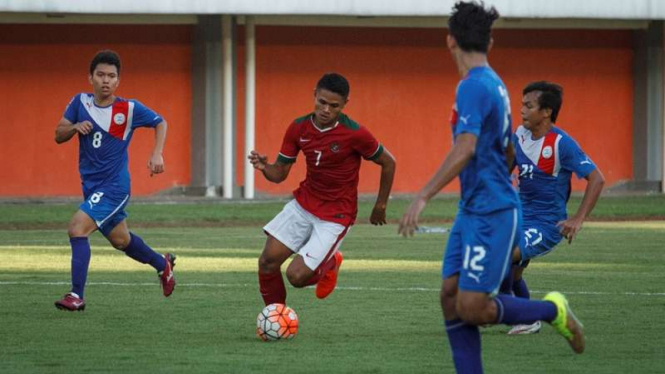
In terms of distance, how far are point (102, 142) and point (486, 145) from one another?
18.7 feet

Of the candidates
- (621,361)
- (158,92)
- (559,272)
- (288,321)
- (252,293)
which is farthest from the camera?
(158,92)

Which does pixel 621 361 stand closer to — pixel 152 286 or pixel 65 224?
pixel 152 286

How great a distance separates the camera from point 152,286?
14656mm

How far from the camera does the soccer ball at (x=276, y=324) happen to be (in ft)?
34.7

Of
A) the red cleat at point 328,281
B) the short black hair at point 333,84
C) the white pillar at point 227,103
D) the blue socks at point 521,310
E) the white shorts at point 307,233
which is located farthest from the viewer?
the white pillar at point 227,103

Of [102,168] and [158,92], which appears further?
[158,92]

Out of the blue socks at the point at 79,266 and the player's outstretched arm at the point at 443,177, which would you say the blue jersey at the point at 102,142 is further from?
the player's outstretched arm at the point at 443,177

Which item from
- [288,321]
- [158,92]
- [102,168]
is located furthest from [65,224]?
[288,321]

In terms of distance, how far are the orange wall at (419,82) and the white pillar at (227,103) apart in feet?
3.45

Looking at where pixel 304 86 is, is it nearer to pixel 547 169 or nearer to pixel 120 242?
pixel 120 242

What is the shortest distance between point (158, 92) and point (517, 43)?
857 cm

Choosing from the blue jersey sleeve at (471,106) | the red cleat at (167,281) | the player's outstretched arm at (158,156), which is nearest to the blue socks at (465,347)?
the blue jersey sleeve at (471,106)

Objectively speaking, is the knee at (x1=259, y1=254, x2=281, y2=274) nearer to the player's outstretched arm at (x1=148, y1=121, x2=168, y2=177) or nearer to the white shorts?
the white shorts

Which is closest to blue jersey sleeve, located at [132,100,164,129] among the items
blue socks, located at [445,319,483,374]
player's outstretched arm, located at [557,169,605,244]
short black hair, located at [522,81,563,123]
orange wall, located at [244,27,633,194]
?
short black hair, located at [522,81,563,123]
